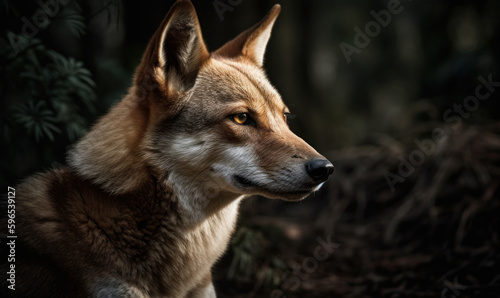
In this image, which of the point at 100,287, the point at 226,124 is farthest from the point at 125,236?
the point at 226,124

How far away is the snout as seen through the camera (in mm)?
2977

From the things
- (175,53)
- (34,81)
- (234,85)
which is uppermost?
(34,81)

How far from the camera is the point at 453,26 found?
9.56 m

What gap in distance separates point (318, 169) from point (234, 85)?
969 millimetres

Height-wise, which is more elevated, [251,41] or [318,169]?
[251,41]

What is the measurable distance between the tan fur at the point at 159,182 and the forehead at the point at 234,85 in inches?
0.7

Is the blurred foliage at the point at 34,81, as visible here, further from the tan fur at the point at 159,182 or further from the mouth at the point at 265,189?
the mouth at the point at 265,189

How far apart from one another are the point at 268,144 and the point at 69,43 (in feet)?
11.6

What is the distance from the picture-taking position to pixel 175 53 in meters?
3.25

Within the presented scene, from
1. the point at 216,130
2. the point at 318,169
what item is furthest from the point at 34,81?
the point at 318,169

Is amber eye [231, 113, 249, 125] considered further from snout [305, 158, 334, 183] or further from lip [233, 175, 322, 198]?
snout [305, 158, 334, 183]

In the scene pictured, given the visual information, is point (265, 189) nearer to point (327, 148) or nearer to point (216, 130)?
point (216, 130)

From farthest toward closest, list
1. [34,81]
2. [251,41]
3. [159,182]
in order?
[34,81], [251,41], [159,182]

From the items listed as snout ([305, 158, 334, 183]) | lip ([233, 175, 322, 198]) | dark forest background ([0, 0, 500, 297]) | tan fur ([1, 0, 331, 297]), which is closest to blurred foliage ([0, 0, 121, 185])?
dark forest background ([0, 0, 500, 297])
